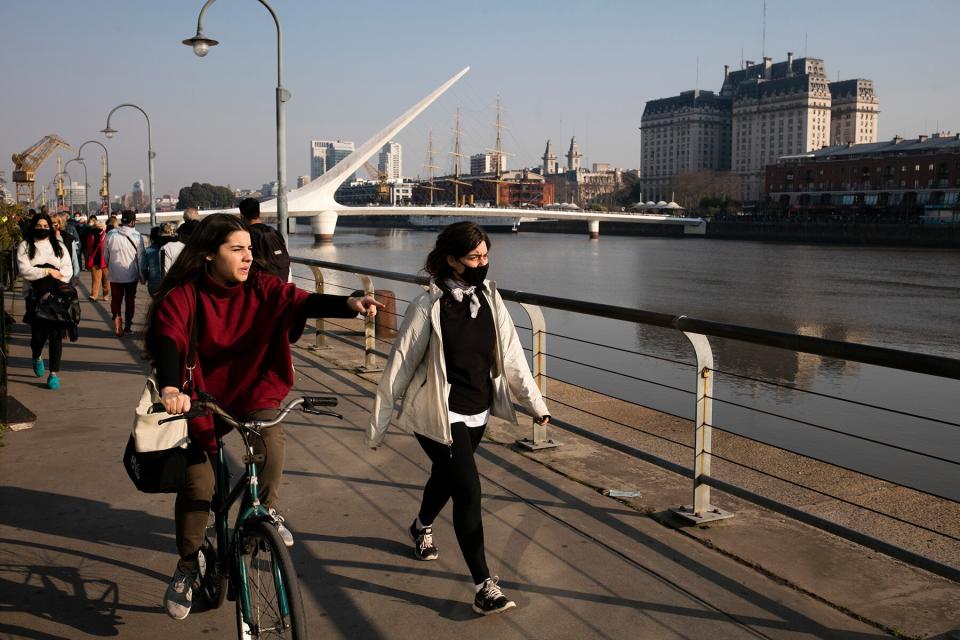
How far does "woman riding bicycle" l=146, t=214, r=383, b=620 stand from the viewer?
255 cm

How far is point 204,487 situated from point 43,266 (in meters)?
4.59

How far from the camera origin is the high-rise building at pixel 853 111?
139 metres

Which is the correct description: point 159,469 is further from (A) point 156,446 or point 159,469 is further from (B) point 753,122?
(B) point 753,122

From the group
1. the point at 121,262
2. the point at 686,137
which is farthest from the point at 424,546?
the point at 686,137

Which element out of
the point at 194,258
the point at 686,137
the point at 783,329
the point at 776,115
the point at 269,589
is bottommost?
the point at 783,329

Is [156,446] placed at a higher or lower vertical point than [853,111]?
lower

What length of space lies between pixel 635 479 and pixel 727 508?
0.52m

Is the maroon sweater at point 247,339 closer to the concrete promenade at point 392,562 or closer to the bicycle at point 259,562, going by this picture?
the bicycle at point 259,562

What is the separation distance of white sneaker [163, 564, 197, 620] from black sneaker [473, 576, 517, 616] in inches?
33.5

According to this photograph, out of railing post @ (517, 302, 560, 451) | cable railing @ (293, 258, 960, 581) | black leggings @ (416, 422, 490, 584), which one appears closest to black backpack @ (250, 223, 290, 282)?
cable railing @ (293, 258, 960, 581)

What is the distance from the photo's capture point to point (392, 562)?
3242mm

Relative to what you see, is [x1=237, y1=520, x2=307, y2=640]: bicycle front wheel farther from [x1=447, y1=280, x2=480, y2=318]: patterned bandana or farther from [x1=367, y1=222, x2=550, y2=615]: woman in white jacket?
[x1=447, y1=280, x2=480, y2=318]: patterned bandana

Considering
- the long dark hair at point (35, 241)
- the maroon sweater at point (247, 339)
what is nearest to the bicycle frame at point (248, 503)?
the maroon sweater at point (247, 339)

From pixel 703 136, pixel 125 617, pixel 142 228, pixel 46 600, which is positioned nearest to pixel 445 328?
pixel 125 617
